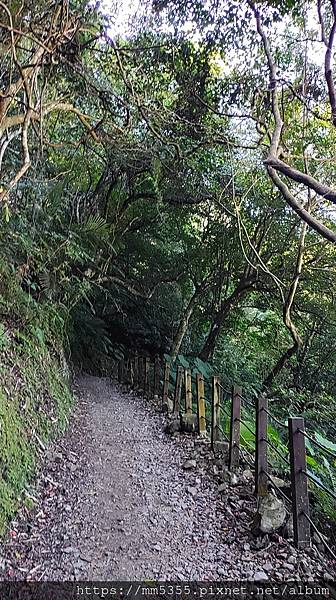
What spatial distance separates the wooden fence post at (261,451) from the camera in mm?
3646

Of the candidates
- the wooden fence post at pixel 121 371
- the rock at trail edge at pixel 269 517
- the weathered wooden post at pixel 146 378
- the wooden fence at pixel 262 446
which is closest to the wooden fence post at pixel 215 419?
the wooden fence at pixel 262 446

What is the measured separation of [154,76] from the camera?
609 cm

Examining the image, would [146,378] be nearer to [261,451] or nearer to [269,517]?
[261,451]

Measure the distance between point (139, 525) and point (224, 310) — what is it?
24.0ft

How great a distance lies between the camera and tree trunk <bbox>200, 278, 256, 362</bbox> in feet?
30.9

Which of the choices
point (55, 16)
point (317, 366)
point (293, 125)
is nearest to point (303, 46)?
point (293, 125)

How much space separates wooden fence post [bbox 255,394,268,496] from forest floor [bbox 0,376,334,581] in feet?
0.57

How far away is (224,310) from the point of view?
10258mm

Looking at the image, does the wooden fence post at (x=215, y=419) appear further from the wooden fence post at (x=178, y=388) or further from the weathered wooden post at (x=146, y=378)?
the weathered wooden post at (x=146, y=378)

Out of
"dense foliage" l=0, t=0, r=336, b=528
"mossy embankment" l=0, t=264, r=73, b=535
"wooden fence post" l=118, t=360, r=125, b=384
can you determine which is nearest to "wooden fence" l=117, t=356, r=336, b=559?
"dense foliage" l=0, t=0, r=336, b=528

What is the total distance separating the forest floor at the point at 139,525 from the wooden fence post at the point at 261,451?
0.57ft

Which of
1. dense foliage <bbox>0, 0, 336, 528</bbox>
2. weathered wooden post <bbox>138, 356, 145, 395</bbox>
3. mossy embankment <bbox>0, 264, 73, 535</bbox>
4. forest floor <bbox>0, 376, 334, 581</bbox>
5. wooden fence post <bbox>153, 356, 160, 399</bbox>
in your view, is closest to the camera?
forest floor <bbox>0, 376, 334, 581</bbox>

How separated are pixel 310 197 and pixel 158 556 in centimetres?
530

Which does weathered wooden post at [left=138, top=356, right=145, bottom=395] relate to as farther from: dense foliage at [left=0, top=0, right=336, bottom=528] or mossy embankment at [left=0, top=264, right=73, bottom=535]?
mossy embankment at [left=0, top=264, right=73, bottom=535]
